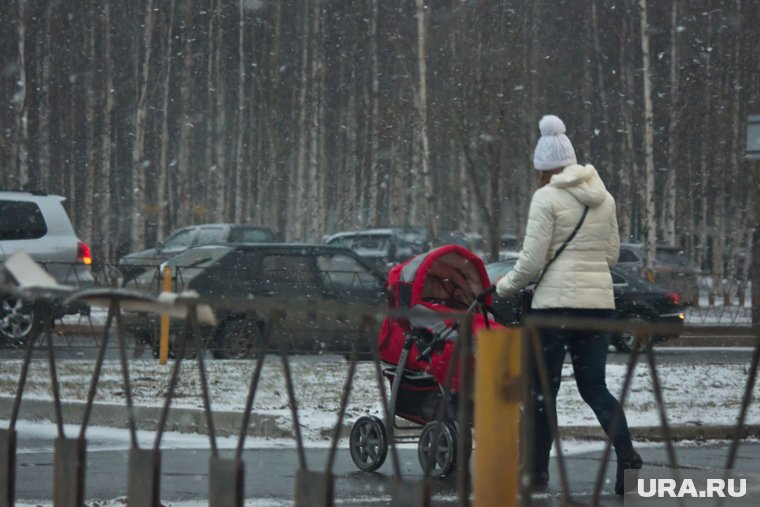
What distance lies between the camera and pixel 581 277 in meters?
6.53

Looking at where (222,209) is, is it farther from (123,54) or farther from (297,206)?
(123,54)

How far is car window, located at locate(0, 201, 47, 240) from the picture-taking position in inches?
645

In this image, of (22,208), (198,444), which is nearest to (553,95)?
(22,208)

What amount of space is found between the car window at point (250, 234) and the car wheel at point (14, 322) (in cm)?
1768

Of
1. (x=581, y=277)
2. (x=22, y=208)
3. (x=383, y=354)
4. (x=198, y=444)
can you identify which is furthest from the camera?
(x=22, y=208)

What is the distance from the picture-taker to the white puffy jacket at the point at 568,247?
6.51m

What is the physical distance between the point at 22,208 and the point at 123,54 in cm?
2778

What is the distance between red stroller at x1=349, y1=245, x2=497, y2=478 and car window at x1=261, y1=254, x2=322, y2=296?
7.82 metres

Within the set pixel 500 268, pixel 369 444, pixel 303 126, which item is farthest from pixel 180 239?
pixel 369 444

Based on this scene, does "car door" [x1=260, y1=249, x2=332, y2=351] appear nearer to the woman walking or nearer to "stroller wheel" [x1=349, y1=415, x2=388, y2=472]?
"stroller wheel" [x1=349, y1=415, x2=388, y2=472]

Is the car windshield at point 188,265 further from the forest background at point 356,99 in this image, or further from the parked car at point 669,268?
the forest background at point 356,99

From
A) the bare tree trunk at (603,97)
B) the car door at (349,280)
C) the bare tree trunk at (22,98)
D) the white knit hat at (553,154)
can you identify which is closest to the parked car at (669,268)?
the bare tree trunk at (603,97)

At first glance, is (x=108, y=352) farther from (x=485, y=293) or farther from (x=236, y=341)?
(x=485, y=293)

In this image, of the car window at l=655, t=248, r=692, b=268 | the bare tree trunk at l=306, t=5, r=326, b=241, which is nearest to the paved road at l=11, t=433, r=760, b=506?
the car window at l=655, t=248, r=692, b=268
